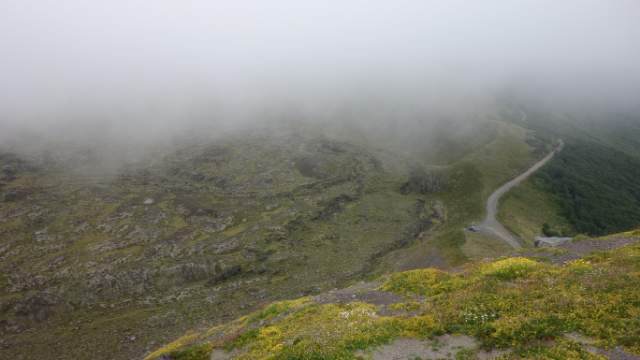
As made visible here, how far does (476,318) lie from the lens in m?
29.9

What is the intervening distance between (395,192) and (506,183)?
47591mm

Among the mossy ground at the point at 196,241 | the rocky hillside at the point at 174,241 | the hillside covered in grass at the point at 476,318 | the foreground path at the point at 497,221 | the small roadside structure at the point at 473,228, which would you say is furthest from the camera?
the small roadside structure at the point at 473,228

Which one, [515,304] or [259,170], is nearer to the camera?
[515,304]

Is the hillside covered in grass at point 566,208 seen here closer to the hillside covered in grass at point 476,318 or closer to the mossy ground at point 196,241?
the mossy ground at point 196,241

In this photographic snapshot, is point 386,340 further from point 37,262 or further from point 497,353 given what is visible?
point 37,262

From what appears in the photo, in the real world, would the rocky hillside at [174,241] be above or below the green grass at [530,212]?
above

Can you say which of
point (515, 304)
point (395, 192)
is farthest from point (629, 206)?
point (515, 304)

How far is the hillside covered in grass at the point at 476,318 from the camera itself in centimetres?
2659

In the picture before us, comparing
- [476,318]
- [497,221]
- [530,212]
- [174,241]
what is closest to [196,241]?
[174,241]

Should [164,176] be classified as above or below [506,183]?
above

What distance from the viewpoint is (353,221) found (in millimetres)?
150375

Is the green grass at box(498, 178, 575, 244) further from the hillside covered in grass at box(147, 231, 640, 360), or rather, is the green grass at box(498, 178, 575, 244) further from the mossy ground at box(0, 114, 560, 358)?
the hillside covered in grass at box(147, 231, 640, 360)

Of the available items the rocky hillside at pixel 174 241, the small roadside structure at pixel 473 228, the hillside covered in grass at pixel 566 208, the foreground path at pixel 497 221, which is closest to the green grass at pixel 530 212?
the hillside covered in grass at pixel 566 208

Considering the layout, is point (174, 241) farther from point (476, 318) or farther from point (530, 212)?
point (530, 212)
